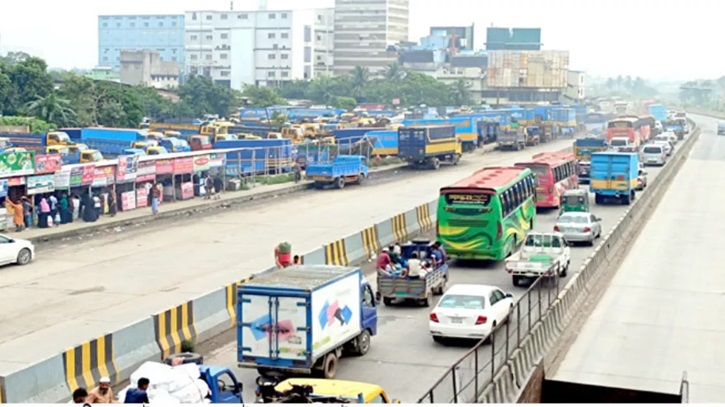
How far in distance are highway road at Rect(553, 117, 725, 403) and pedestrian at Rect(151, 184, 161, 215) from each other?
19029 mm

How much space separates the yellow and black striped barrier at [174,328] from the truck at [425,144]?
153ft

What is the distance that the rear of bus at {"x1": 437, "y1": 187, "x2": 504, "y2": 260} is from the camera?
30281 millimetres

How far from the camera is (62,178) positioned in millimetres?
39125

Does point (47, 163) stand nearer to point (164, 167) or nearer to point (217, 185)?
point (164, 167)

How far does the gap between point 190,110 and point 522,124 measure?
1357 inches

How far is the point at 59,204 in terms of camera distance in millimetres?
39781

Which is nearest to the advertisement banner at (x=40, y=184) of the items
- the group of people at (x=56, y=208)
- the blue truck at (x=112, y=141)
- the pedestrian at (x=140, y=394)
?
the group of people at (x=56, y=208)

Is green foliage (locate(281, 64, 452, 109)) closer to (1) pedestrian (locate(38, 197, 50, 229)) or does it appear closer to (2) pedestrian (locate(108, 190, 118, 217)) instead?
(2) pedestrian (locate(108, 190, 118, 217))

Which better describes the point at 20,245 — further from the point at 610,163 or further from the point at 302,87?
the point at 302,87

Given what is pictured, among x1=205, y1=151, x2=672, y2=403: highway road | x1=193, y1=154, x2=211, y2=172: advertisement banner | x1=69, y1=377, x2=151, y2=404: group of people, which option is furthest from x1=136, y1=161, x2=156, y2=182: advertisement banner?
x1=69, y1=377, x2=151, y2=404: group of people

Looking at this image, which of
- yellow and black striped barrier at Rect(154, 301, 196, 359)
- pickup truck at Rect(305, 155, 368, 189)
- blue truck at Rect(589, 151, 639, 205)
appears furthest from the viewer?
pickup truck at Rect(305, 155, 368, 189)

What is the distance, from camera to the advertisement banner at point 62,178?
39.0m

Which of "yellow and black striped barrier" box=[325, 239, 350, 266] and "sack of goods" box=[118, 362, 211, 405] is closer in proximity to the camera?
"sack of goods" box=[118, 362, 211, 405]

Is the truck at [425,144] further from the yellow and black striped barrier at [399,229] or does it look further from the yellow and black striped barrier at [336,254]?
the yellow and black striped barrier at [336,254]
